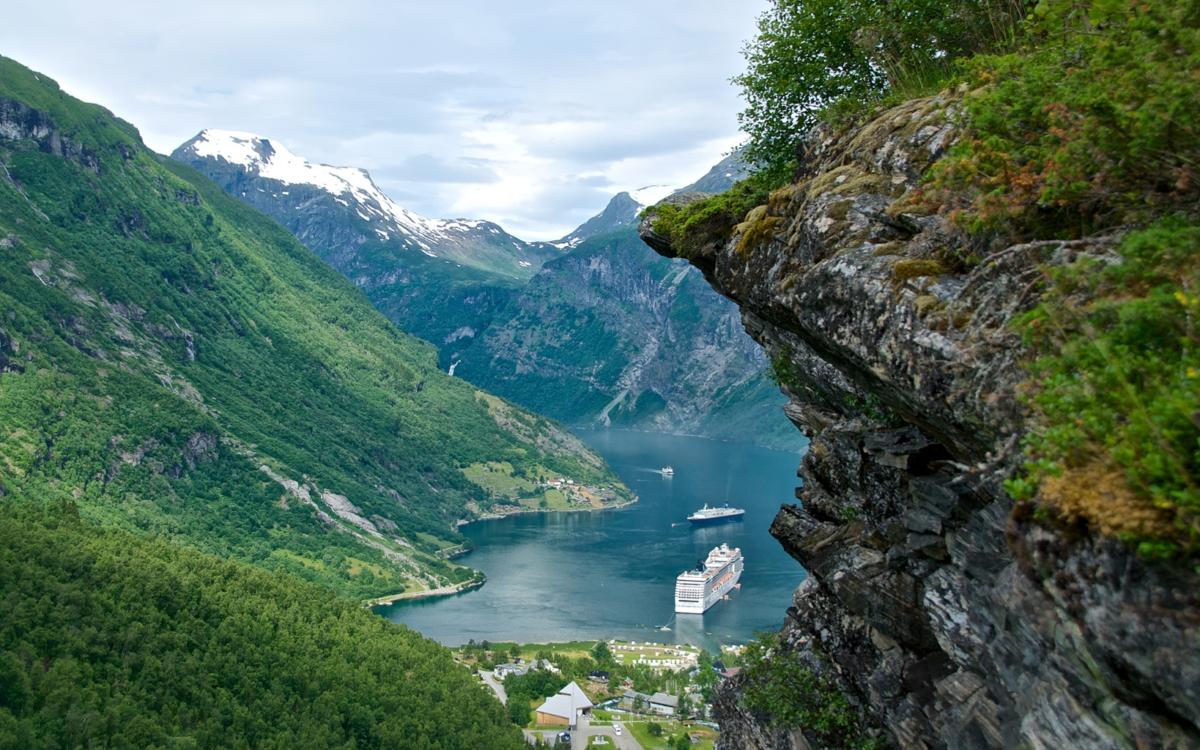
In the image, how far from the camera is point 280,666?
77000mm

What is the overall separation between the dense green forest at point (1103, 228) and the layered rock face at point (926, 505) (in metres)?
0.48

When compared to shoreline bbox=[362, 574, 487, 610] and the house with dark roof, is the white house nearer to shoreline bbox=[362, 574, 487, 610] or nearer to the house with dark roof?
the house with dark roof

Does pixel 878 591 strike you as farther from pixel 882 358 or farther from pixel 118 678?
pixel 118 678

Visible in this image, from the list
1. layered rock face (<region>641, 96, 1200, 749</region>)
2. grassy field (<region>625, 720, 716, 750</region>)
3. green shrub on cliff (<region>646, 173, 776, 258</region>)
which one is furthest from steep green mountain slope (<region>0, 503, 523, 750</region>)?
layered rock face (<region>641, 96, 1200, 749</region>)

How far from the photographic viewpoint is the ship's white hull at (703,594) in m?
129

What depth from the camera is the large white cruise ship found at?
426 ft

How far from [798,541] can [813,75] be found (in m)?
12.3

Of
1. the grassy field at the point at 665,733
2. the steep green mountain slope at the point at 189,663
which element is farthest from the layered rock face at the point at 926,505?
the grassy field at the point at 665,733

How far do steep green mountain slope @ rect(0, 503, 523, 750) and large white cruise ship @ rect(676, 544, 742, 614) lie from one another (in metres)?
46.7

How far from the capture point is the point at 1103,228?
11953mm

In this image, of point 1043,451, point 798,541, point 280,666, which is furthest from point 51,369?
point 1043,451

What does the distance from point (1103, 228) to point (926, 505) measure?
5464 mm

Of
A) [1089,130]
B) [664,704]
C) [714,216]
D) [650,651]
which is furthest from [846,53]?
[650,651]

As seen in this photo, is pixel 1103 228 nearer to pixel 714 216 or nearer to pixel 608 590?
pixel 714 216
